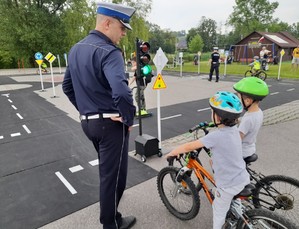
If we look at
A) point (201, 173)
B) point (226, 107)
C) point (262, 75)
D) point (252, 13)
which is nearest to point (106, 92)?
point (226, 107)

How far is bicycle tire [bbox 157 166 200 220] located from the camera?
2.73 m

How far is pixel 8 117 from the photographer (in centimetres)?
811

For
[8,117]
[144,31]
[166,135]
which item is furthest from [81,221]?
[144,31]

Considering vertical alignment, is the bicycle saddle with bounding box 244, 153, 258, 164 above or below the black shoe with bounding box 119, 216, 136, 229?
above

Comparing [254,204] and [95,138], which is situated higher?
[95,138]

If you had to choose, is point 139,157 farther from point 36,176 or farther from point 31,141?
point 31,141

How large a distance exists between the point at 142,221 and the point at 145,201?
41 cm

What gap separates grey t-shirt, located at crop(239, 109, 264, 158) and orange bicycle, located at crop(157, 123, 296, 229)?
1.23 feet

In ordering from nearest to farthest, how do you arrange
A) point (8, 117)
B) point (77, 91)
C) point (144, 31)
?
point (77, 91) < point (8, 117) < point (144, 31)

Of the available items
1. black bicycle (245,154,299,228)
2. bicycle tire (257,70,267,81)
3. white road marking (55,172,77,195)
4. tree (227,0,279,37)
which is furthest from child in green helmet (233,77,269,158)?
tree (227,0,279,37)

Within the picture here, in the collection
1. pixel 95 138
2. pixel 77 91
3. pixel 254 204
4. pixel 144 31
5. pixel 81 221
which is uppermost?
pixel 144 31

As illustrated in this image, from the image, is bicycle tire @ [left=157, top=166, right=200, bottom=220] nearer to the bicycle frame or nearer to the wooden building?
the bicycle frame

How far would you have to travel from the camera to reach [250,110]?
8.96 ft

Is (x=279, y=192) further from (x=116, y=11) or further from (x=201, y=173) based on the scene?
(x=116, y=11)
